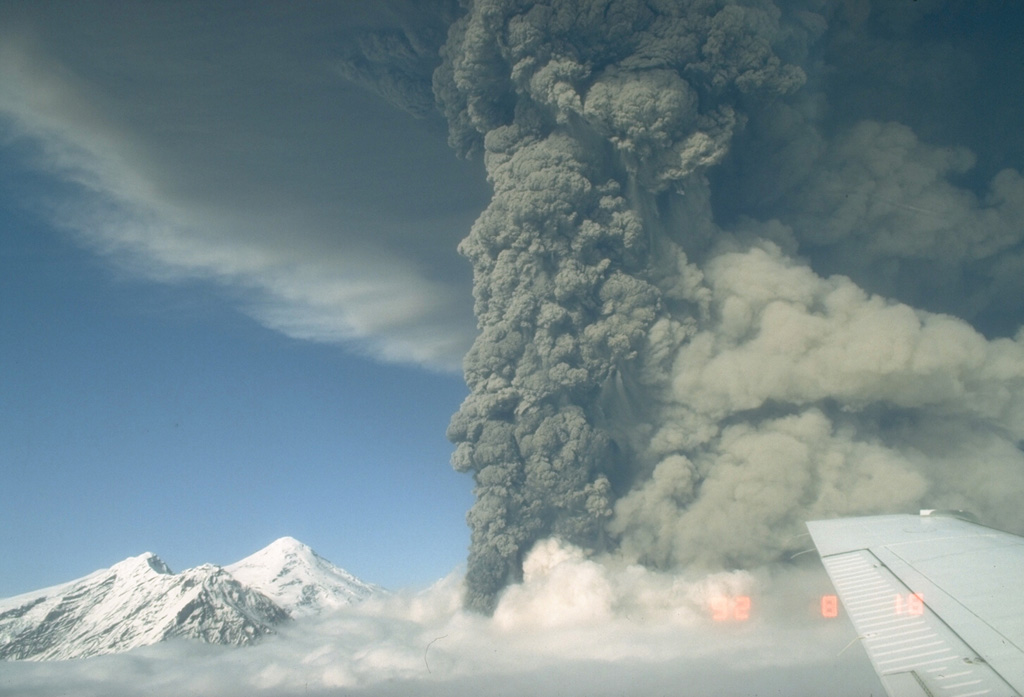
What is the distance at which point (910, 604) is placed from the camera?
8727mm

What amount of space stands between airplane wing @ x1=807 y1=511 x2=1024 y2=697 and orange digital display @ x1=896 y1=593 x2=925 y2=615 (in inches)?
0.5

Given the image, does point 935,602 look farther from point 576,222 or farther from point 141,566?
point 141,566

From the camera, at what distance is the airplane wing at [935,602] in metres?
7.06

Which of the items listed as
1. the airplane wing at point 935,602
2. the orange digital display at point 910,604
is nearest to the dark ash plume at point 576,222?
the airplane wing at point 935,602

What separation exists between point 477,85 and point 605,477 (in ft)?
75.6

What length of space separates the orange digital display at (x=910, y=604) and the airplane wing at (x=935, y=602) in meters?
0.01

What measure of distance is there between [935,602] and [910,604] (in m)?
0.40

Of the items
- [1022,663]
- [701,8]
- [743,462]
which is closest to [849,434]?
[743,462]

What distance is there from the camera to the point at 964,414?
33.8m

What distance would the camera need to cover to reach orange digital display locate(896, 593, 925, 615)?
8531 mm

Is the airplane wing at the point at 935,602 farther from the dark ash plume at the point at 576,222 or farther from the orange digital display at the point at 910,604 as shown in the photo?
the dark ash plume at the point at 576,222

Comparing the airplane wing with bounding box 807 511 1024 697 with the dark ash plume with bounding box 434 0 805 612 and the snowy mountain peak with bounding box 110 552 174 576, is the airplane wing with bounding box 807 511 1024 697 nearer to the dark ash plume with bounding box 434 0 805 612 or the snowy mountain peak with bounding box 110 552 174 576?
the dark ash plume with bounding box 434 0 805 612

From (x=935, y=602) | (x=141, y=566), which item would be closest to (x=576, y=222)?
(x=935, y=602)

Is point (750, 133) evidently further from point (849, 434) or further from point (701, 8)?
point (849, 434)
